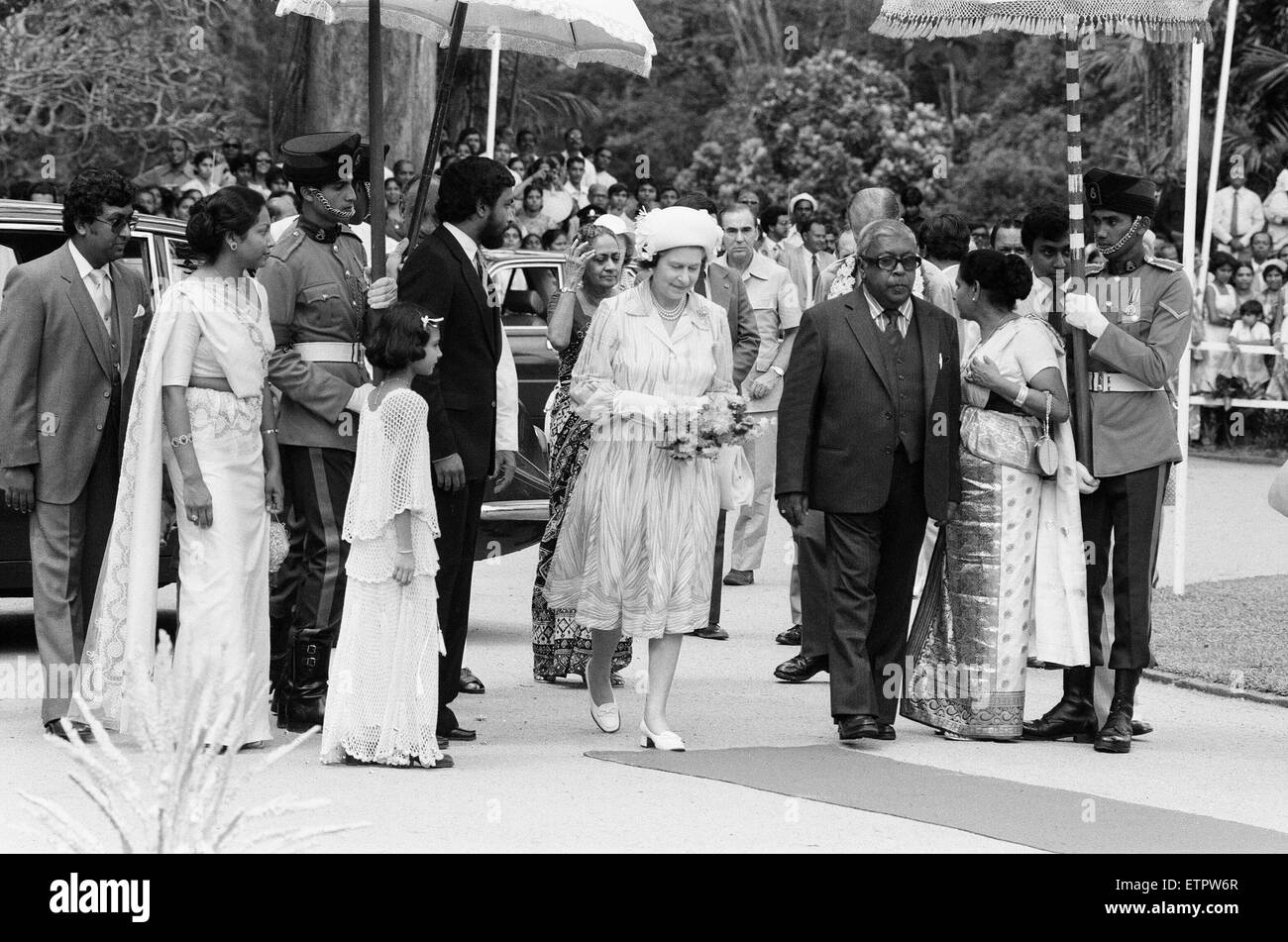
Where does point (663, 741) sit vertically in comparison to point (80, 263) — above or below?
below

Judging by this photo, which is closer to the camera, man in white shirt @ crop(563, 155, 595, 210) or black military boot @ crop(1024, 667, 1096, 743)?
black military boot @ crop(1024, 667, 1096, 743)

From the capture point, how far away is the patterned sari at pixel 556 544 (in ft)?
30.0

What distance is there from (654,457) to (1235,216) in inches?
650

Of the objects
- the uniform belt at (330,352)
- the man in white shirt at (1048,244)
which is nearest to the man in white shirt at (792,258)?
the man in white shirt at (1048,244)

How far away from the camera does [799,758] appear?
301 inches

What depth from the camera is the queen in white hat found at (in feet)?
25.7

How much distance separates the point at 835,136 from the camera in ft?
95.5

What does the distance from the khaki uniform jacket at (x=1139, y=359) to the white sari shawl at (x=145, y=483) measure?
3.33m

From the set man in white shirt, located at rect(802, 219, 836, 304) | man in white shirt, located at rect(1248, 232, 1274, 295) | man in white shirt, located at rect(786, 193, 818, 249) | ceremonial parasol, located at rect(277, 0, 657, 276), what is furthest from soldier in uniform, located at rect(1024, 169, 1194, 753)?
man in white shirt, located at rect(1248, 232, 1274, 295)

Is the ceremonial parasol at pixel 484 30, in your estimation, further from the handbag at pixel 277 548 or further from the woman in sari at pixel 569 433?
the handbag at pixel 277 548

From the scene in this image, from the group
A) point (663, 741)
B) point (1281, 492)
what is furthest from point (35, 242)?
point (1281, 492)

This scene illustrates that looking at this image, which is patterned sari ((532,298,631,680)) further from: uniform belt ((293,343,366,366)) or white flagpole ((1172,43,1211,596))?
white flagpole ((1172,43,1211,596))

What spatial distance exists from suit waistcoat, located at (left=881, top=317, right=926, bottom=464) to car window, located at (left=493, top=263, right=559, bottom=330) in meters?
4.83

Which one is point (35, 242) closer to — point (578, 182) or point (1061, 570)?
point (1061, 570)
